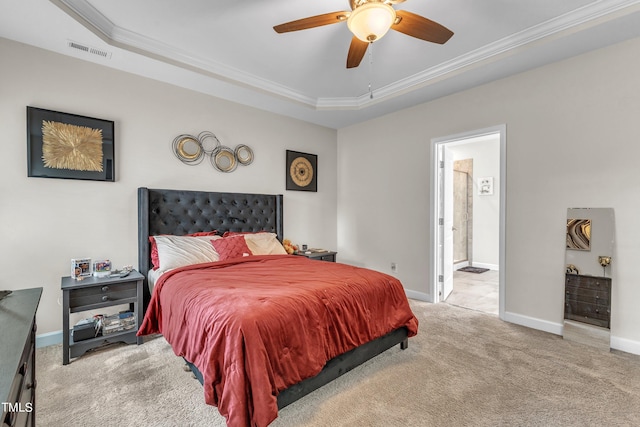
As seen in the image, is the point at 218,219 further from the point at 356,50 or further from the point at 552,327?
the point at 552,327

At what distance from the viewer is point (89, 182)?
293 cm

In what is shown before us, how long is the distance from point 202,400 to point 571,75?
170 inches

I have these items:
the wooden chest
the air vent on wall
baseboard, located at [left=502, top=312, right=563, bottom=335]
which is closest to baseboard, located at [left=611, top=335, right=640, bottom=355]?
the wooden chest

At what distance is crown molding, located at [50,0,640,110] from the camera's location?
2350 mm

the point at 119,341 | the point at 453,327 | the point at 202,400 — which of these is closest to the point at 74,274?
the point at 119,341

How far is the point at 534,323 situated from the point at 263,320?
121 inches

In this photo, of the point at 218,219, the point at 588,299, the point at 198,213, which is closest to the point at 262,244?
the point at 218,219

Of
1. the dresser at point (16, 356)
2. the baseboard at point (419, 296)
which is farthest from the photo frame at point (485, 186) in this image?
the dresser at point (16, 356)

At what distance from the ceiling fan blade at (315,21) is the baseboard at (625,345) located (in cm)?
360

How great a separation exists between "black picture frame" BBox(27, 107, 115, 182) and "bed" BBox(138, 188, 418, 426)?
0.41 metres

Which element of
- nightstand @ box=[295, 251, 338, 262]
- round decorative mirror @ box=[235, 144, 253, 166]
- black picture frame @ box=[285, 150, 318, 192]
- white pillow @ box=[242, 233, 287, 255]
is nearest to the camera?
white pillow @ box=[242, 233, 287, 255]

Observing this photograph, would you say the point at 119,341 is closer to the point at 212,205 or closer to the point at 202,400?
the point at 202,400

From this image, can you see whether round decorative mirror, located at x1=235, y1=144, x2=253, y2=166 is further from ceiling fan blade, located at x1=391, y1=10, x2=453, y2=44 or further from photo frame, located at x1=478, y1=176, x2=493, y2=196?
photo frame, located at x1=478, y1=176, x2=493, y2=196

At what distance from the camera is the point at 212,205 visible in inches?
145
